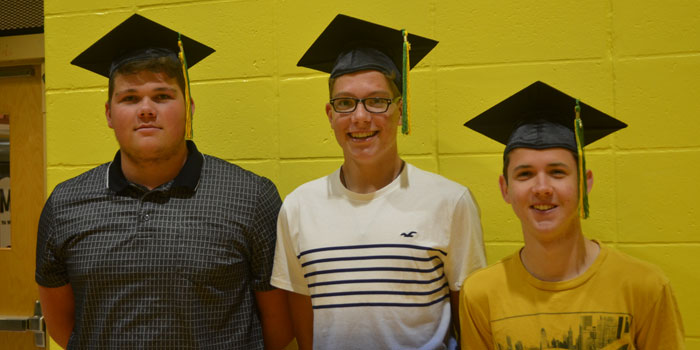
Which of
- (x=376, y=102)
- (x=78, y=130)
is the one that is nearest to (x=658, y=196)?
(x=376, y=102)

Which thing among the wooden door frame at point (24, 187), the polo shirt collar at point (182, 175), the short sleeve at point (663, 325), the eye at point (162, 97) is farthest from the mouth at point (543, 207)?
the wooden door frame at point (24, 187)

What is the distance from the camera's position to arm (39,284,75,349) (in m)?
2.03

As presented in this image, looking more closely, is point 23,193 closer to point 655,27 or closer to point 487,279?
point 487,279

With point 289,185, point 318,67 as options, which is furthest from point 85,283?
point 318,67

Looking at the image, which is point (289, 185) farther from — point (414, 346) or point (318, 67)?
point (414, 346)

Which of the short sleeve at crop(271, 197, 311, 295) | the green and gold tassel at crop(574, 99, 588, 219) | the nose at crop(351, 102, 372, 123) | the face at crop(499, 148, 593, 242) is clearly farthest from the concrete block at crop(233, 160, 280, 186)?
the green and gold tassel at crop(574, 99, 588, 219)

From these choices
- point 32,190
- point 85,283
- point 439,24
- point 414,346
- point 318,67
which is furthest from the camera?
point 32,190

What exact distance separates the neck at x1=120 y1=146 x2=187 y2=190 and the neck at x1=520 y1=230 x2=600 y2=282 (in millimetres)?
1143

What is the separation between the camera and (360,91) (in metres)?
1.78

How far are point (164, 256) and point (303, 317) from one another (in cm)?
50

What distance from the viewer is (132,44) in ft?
6.41

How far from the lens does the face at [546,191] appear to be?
156 centimetres

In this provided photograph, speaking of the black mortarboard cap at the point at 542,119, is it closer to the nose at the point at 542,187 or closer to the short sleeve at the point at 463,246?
the nose at the point at 542,187

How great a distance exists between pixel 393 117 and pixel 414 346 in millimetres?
679
